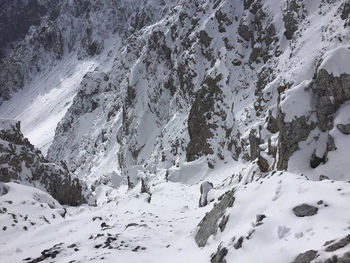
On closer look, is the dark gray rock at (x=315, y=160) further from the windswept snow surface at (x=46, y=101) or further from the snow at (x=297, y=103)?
the windswept snow surface at (x=46, y=101)

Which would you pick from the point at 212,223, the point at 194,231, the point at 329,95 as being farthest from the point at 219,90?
the point at 212,223

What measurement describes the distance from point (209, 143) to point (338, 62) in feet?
62.8

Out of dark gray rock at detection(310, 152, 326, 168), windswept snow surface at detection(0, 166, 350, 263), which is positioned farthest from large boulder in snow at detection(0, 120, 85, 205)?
dark gray rock at detection(310, 152, 326, 168)

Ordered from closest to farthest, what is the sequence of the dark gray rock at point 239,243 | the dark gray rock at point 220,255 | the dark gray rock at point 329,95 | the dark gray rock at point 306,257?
the dark gray rock at point 306,257 < the dark gray rock at point 239,243 < the dark gray rock at point 220,255 < the dark gray rock at point 329,95

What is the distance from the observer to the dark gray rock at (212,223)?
1047 cm

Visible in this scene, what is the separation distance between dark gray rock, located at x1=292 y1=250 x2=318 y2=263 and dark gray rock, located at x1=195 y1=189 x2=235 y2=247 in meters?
Result: 3.40

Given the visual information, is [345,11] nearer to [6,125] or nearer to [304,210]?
[304,210]

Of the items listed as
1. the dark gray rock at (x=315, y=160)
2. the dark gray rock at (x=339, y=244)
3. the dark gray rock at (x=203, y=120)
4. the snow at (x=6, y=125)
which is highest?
the snow at (x=6, y=125)

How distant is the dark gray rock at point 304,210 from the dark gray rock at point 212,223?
241 centimetres

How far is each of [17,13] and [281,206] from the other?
143 meters

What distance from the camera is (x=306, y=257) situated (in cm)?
685

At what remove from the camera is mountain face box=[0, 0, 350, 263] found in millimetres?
8938

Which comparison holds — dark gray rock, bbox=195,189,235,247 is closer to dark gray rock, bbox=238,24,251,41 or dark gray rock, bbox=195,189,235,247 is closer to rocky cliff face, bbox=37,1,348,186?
rocky cliff face, bbox=37,1,348,186

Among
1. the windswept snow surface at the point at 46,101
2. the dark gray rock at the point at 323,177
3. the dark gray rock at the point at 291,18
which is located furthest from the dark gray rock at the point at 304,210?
the windswept snow surface at the point at 46,101
